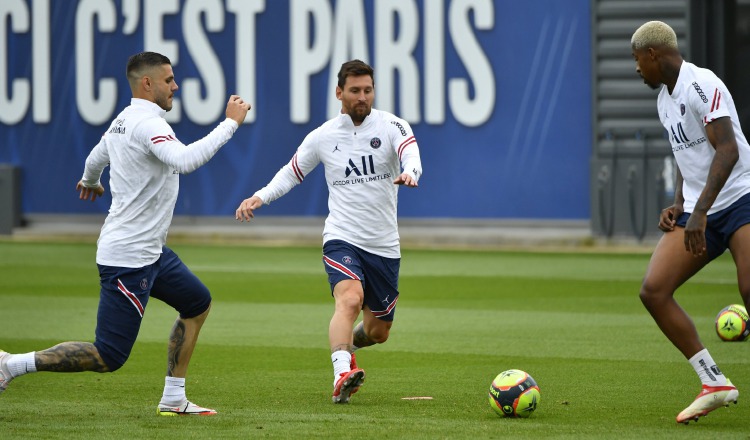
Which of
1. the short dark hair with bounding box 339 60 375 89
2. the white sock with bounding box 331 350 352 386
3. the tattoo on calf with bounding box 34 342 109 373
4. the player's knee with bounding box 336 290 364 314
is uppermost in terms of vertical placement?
the short dark hair with bounding box 339 60 375 89

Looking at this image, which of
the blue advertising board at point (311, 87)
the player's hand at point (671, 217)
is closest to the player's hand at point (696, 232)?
the player's hand at point (671, 217)

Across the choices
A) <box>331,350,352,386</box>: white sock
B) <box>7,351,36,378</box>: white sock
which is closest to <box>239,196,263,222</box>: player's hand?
<box>331,350,352,386</box>: white sock

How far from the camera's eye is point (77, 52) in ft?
96.9

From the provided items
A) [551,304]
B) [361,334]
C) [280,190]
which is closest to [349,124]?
[280,190]

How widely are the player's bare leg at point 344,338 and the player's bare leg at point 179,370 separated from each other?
0.84 metres

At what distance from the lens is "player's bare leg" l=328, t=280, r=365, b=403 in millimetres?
8836

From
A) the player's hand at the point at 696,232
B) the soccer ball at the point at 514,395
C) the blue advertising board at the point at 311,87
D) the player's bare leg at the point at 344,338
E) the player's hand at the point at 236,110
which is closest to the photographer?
the player's hand at the point at 696,232

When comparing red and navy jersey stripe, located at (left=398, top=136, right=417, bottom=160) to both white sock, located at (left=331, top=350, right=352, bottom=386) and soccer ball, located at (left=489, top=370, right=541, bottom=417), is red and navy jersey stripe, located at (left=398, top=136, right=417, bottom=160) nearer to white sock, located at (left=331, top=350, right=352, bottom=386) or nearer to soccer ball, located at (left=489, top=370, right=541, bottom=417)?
white sock, located at (left=331, top=350, right=352, bottom=386)

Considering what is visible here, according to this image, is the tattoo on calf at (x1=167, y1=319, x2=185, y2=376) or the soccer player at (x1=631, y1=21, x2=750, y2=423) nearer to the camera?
the soccer player at (x1=631, y1=21, x2=750, y2=423)

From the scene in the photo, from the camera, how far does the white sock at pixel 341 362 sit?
29.4ft

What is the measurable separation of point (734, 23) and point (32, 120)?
1477 centimetres

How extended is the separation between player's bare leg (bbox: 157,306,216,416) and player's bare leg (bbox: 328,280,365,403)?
0.84 meters

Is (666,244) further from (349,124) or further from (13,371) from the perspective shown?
(13,371)

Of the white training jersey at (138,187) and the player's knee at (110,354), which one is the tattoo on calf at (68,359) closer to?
the player's knee at (110,354)
